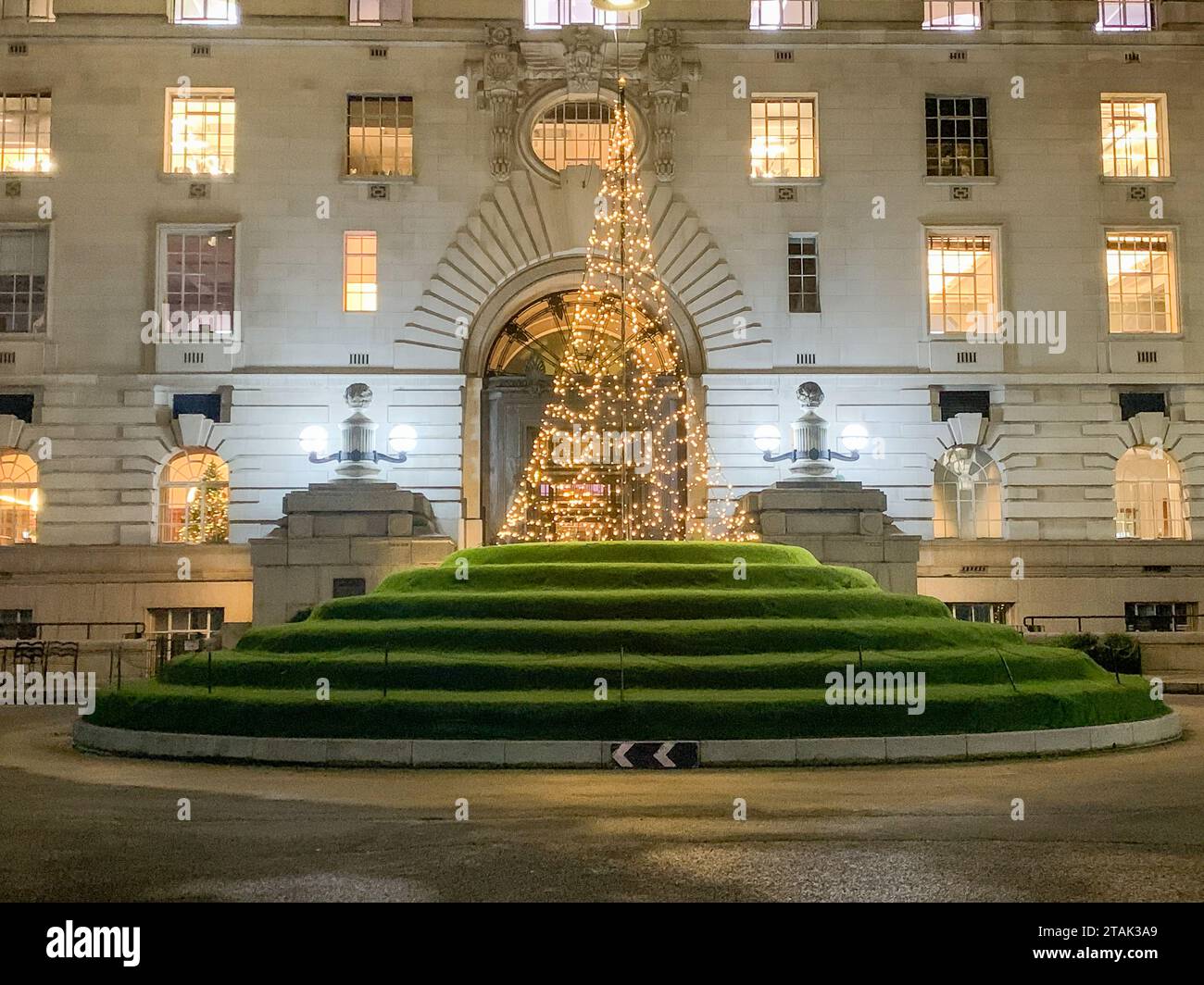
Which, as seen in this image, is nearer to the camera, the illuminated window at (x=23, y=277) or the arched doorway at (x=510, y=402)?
the illuminated window at (x=23, y=277)

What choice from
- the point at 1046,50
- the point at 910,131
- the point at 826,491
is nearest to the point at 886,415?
the point at 826,491

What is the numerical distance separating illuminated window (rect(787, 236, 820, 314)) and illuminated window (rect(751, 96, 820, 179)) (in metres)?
2.27

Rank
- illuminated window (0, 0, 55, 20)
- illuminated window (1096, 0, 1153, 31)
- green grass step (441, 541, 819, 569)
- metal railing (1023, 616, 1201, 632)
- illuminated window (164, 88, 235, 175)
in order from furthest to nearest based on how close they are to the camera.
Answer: illuminated window (1096, 0, 1153, 31) < illuminated window (0, 0, 55, 20) < illuminated window (164, 88, 235, 175) < metal railing (1023, 616, 1201, 632) < green grass step (441, 541, 819, 569)

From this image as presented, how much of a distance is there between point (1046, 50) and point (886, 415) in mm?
11758

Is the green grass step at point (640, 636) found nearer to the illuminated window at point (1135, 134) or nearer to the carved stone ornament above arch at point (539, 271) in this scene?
the carved stone ornament above arch at point (539, 271)

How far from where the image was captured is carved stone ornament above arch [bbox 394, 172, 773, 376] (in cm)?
3650

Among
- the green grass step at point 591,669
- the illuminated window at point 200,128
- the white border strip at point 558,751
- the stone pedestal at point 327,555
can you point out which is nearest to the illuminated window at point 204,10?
the illuminated window at point 200,128

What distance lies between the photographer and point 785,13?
124 ft

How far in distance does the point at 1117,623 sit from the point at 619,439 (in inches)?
569

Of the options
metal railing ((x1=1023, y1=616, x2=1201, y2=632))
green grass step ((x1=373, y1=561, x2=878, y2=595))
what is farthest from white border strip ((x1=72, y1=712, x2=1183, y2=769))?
metal railing ((x1=1023, y1=616, x2=1201, y2=632))

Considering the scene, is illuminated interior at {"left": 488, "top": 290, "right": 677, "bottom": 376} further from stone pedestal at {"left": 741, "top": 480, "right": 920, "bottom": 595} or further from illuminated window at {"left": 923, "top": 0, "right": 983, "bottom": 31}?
illuminated window at {"left": 923, "top": 0, "right": 983, "bottom": 31}

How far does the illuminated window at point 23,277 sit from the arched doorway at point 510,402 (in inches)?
499

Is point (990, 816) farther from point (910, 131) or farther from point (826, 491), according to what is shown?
point (910, 131)

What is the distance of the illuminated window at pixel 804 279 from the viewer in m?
37.0
